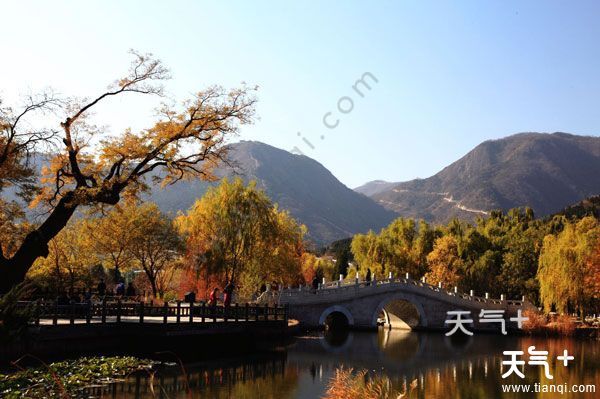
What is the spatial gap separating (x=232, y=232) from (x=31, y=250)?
59.5 feet

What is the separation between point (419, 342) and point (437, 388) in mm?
16310

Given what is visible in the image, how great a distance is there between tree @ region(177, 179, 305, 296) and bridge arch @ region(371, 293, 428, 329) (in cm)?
840

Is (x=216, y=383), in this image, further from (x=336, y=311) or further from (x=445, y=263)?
(x=445, y=263)

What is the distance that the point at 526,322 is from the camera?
40812 mm

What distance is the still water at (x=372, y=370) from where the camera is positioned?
16.7 meters

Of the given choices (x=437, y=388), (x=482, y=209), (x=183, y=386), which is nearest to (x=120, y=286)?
(x=183, y=386)

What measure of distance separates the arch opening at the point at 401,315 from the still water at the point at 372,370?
9.24m

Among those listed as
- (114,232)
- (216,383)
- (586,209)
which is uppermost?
(586,209)

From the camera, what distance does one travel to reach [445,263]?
1982 inches

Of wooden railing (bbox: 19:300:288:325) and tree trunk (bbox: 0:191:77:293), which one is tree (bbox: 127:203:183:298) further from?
tree trunk (bbox: 0:191:77:293)

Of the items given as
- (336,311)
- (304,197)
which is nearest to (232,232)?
(336,311)

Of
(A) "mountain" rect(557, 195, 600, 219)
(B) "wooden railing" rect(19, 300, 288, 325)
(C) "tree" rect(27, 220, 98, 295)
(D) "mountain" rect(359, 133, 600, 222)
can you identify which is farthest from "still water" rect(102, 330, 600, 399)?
(D) "mountain" rect(359, 133, 600, 222)

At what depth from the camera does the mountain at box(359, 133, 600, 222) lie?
16525 cm

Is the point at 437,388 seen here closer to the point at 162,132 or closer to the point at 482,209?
the point at 162,132
